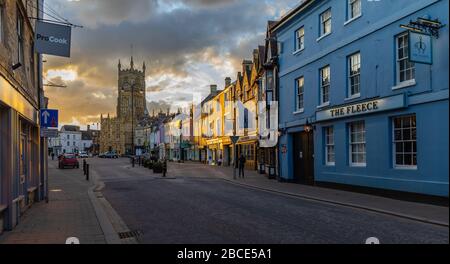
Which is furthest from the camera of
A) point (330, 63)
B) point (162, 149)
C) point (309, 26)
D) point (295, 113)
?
point (162, 149)

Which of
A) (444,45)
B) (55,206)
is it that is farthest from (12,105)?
(444,45)

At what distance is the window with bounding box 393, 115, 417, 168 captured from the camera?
14.6 metres

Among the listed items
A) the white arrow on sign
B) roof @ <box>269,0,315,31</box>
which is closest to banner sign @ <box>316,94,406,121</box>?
roof @ <box>269,0,315,31</box>

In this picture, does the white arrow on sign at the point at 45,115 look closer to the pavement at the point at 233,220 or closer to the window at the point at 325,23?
the pavement at the point at 233,220

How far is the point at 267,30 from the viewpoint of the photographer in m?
27.7

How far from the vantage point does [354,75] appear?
1798 centimetres

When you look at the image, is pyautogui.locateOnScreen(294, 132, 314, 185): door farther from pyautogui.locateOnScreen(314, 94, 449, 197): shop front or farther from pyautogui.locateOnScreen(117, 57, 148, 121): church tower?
pyautogui.locateOnScreen(117, 57, 148, 121): church tower

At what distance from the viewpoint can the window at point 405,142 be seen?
14.6m

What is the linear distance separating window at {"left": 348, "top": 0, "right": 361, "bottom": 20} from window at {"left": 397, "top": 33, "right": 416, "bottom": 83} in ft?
10.0

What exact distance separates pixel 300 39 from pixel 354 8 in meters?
5.42

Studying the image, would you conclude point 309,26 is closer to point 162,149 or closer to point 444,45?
point 444,45

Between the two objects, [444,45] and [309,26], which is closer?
[444,45]

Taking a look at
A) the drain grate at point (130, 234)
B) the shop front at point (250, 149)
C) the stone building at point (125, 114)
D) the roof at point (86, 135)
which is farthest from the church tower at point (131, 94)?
the drain grate at point (130, 234)

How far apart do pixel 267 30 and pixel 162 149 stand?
6672 centimetres
